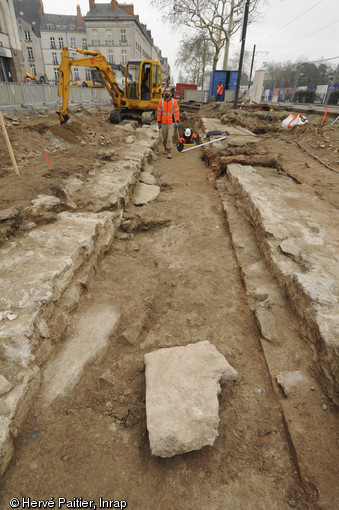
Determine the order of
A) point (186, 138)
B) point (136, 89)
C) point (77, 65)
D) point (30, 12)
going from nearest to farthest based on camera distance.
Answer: point (77, 65)
point (186, 138)
point (136, 89)
point (30, 12)

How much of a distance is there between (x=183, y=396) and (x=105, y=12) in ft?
189

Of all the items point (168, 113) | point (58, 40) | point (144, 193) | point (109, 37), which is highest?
point (109, 37)

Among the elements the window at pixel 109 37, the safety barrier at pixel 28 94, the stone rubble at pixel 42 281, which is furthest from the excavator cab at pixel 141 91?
the window at pixel 109 37

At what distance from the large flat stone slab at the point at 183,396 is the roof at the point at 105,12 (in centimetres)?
5538

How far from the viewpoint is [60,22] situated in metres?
47.9

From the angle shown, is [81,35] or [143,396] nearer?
[143,396]

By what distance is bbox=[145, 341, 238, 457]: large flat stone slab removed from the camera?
164 centimetres

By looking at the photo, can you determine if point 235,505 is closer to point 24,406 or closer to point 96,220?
point 24,406

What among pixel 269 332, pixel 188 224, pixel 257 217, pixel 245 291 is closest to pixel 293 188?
pixel 257 217

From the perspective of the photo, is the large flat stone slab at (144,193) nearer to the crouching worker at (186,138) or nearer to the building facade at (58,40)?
the crouching worker at (186,138)

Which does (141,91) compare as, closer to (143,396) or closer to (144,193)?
(144,193)

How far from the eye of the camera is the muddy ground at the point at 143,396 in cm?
159

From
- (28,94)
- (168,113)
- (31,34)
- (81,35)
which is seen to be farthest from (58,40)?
(168,113)

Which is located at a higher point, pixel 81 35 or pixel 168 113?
pixel 81 35
